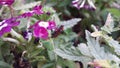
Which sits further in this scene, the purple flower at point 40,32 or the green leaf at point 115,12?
the green leaf at point 115,12

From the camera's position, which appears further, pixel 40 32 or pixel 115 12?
pixel 115 12

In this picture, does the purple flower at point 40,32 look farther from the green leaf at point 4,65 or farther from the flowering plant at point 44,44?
the green leaf at point 4,65

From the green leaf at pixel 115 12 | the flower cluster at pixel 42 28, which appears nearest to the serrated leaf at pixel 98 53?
the flower cluster at pixel 42 28

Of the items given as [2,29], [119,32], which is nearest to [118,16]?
[119,32]

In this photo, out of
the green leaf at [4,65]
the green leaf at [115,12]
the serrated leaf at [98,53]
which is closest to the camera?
the serrated leaf at [98,53]

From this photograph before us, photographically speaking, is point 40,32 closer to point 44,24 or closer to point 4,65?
point 44,24

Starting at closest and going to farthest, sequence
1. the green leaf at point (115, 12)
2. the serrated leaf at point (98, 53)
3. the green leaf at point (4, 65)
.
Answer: the serrated leaf at point (98, 53) → the green leaf at point (4, 65) → the green leaf at point (115, 12)

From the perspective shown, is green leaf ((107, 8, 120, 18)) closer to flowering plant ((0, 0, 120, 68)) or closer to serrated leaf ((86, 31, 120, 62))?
flowering plant ((0, 0, 120, 68))

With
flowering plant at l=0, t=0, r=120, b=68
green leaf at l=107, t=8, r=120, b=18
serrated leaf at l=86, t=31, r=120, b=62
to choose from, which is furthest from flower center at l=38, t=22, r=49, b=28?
green leaf at l=107, t=8, r=120, b=18

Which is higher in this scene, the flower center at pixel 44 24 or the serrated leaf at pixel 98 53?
the flower center at pixel 44 24

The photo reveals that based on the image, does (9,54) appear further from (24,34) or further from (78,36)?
(78,36)

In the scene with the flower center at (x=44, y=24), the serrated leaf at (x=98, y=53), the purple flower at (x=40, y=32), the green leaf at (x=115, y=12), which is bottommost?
the serrated leaf at (x=98, y=53)

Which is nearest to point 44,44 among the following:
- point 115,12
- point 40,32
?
point 40,32
